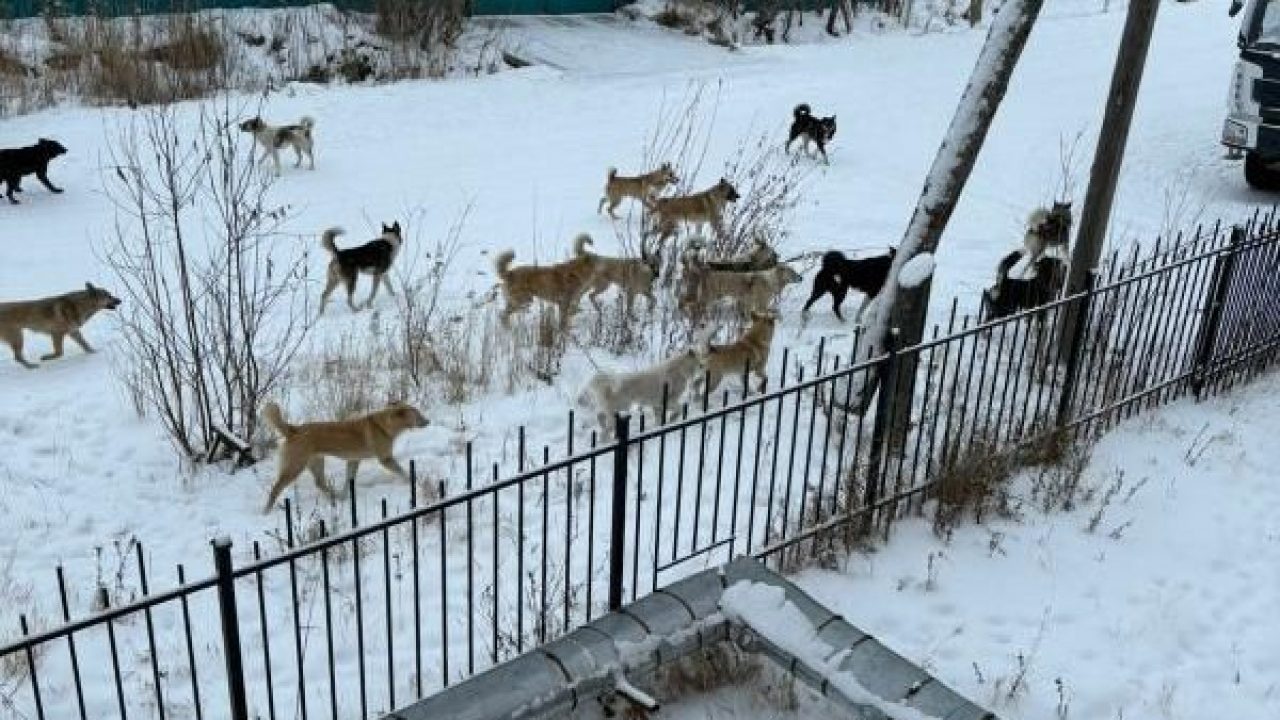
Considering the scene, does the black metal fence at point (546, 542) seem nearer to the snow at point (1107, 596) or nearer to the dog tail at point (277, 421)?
the snow at point (1107, 596)

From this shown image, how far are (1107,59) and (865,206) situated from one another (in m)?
11.8

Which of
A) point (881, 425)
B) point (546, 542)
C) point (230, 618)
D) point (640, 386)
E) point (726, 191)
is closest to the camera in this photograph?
point (230, 618)

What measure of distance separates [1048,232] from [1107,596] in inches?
178

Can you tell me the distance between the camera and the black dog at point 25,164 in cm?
1210

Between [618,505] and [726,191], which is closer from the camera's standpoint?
[618,505]

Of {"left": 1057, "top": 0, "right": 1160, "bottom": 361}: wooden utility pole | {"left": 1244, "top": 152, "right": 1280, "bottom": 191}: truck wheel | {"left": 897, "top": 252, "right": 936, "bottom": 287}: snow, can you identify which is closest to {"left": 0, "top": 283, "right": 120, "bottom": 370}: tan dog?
{"left": 897, "top": 252, "right": 936, "bottom": 287}: snow

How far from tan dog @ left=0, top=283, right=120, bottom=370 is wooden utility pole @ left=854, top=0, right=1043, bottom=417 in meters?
5.77

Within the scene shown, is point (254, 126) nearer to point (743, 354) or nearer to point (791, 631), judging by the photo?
point (743, 354)

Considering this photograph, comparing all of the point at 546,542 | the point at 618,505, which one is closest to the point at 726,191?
the point at 546,542

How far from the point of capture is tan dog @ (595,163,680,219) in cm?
1187

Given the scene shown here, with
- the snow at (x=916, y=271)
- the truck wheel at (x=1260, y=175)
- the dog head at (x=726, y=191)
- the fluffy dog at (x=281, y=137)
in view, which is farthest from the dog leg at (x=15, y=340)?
the truck wheel at (x=1260, y=175)

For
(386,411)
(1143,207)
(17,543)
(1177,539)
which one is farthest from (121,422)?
(1143,207)

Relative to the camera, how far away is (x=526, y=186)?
13.5 meters

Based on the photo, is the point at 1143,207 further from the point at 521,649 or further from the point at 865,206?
the point at 521,649
